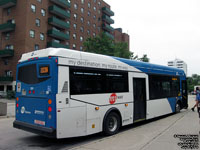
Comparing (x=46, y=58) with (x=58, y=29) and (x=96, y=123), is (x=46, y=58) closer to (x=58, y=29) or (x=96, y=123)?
(x=96, y=123)

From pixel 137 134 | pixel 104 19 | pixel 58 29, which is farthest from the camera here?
pixel 104 19

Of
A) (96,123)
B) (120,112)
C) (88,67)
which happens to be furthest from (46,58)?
(120,112)

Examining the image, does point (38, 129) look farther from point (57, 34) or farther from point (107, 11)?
point (107, 11)

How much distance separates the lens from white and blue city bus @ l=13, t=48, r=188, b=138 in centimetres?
559

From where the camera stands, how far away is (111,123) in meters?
7.36

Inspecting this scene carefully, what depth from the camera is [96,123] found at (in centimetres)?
662

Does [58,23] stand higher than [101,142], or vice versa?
[58,23]

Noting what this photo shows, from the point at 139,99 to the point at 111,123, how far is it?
7.33 ft

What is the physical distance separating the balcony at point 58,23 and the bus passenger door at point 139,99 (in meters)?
33.2

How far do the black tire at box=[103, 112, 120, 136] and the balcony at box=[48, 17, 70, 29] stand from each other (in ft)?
114

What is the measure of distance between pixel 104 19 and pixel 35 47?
28.3 m

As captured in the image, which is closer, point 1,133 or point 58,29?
point 1,133

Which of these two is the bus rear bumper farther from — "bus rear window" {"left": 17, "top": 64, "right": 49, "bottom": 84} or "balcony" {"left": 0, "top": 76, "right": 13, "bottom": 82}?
"balcony" {"left": 0, "top": 76, "right": 13, "bottom": 82}

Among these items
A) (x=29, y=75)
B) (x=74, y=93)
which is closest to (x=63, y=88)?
(x=74, y=93)
